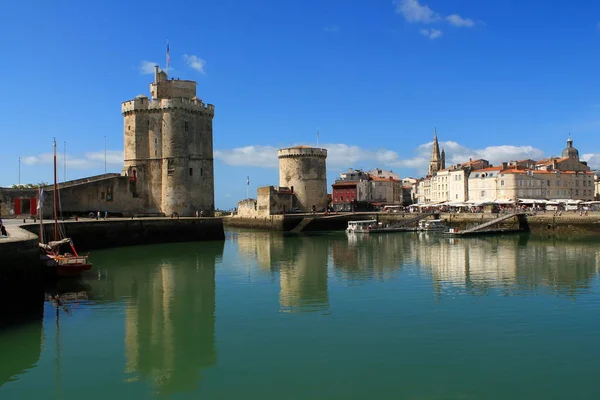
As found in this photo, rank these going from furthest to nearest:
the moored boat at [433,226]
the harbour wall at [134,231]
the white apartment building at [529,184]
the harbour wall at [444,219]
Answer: the white apartment building at [529,184] < the moored boat at [433,226] < the harbour wall at [444,219] < the harbour wall at [134,231]

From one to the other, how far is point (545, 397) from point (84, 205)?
33660mm

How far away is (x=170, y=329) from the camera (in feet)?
45.1

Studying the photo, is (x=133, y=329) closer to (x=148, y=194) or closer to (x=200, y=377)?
(x=200, y=377)

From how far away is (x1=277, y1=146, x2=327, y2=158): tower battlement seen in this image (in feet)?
200

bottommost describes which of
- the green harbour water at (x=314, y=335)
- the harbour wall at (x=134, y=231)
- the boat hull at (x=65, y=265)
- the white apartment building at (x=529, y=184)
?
the green harbour water at (x=314, y=335)

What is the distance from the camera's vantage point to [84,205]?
36.9 m

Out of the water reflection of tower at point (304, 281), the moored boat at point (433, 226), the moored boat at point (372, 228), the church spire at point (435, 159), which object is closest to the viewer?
the water reflection of tower at point (304, 281)

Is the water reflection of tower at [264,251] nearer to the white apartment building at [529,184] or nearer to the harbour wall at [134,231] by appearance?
the harbour wall at [134,231]

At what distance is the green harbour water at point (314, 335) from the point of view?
9.65 metres

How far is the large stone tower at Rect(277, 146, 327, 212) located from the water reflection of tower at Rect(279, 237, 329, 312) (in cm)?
2616

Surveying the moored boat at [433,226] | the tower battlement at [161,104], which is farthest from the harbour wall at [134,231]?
the moored boat at [433,226]

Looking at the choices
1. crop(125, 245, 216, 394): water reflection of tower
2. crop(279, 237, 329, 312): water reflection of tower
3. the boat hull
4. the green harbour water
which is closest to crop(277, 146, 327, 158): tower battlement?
crop(279, 237, 329, 312): water reflection of tower

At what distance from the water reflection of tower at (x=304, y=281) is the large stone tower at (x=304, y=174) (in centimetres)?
2616

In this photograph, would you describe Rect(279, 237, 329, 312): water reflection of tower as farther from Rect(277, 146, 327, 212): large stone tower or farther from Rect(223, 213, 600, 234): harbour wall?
Rect(277, 146, 327, 212): large stone tower
